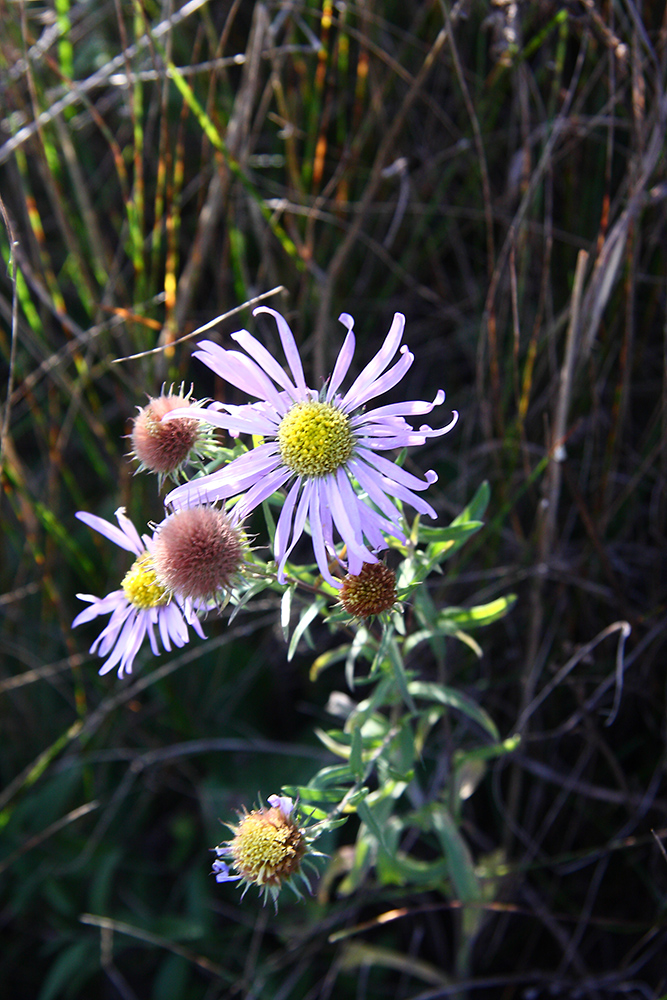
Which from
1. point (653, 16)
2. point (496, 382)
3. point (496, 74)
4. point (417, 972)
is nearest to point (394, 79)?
point (496, 74)

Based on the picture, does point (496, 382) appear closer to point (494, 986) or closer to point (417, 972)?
point (417, 972)

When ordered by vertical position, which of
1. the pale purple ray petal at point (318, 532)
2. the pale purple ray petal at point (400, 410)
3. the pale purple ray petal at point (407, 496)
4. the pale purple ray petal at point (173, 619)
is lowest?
the pale purple ray petal at point (173, 619)

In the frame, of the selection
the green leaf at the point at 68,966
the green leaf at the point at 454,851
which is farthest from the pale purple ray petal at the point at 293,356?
the green leaf at the point at 68,966

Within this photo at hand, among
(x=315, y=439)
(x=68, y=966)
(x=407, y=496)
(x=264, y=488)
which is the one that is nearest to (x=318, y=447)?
(x=315, y=439)

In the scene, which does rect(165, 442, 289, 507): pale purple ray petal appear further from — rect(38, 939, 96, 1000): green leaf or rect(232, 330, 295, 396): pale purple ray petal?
rect(38, 939, 96, 1000): green leaf

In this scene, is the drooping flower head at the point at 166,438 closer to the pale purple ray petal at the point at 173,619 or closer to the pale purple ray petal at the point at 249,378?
the pale purple ray petal at the point at 249,378

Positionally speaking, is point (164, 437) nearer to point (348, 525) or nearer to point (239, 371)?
point (239, 371)

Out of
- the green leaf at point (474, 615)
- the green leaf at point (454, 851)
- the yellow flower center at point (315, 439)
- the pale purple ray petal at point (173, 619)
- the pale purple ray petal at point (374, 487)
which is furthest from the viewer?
the green leaf at point (454, 851)
